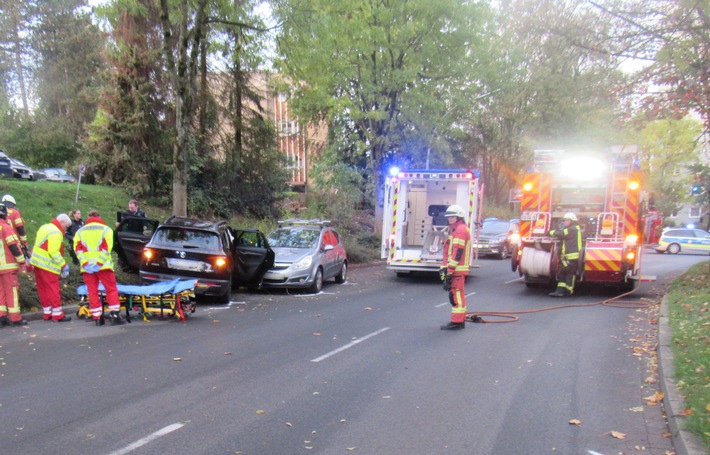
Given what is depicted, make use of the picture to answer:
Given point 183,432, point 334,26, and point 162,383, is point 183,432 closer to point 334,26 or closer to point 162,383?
point 162,383

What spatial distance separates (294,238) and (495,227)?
1285 cm

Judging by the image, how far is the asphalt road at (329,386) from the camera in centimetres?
432

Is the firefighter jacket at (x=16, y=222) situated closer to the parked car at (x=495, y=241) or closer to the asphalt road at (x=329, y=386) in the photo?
the asphalt road at (x=329, y=386)

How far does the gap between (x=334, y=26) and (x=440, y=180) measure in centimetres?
482

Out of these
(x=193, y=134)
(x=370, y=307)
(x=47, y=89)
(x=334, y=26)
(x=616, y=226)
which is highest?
(x=47, y=89)

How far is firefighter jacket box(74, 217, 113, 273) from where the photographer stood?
8.44 meters

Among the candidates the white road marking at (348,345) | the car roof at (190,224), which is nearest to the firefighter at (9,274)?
the car roof at (190,224)

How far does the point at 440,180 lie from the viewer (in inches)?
589

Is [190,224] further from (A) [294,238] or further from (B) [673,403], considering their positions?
(B) [673,403]

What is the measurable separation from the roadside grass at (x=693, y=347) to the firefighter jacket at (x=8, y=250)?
881 cm

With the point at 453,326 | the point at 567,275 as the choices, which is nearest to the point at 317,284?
the point at 453,326

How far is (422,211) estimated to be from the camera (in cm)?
1592

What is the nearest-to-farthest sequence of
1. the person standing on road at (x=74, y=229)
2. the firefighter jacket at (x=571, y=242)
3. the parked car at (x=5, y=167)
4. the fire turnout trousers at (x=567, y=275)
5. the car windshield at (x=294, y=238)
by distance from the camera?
1. the person standing on road at (x=74, y=229)
2. the firefighter jacket at (x=571, y=242)
3. the fire turnout trousers at (x=567, y=275)
4. the car windshield at (x=294, y=238)
5. the parked car at (x=5, y=167)

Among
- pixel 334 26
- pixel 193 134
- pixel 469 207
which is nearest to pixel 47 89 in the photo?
pixel 193 134
